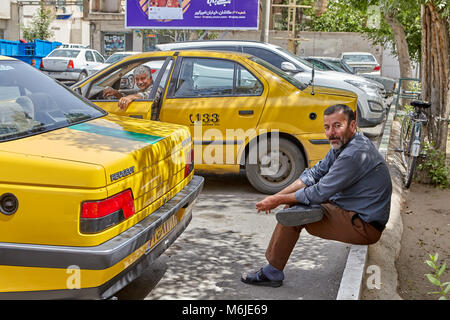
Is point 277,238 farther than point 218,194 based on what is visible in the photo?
No

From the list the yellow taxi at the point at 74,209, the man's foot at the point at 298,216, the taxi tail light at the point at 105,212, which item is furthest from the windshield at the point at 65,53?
the taxi tail light at the point at 105,212

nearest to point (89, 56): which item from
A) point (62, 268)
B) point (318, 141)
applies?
point (318, 141)

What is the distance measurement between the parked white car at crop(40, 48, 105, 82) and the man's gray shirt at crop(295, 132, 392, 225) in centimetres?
2123

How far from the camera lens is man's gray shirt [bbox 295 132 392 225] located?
13.2 ft

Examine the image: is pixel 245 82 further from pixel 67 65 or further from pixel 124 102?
pixel 67 65

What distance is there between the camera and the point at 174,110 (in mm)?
6898

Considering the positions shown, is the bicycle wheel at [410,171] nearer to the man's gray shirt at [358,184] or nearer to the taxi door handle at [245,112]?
the taxi door handle at [245,112]

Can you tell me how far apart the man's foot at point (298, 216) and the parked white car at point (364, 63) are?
18.7 m

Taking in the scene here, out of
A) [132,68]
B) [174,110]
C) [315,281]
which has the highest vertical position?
[132,68]

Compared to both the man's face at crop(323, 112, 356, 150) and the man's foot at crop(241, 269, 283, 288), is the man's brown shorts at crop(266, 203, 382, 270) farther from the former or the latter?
the man's face at crop(323, 112, 356, 150)
